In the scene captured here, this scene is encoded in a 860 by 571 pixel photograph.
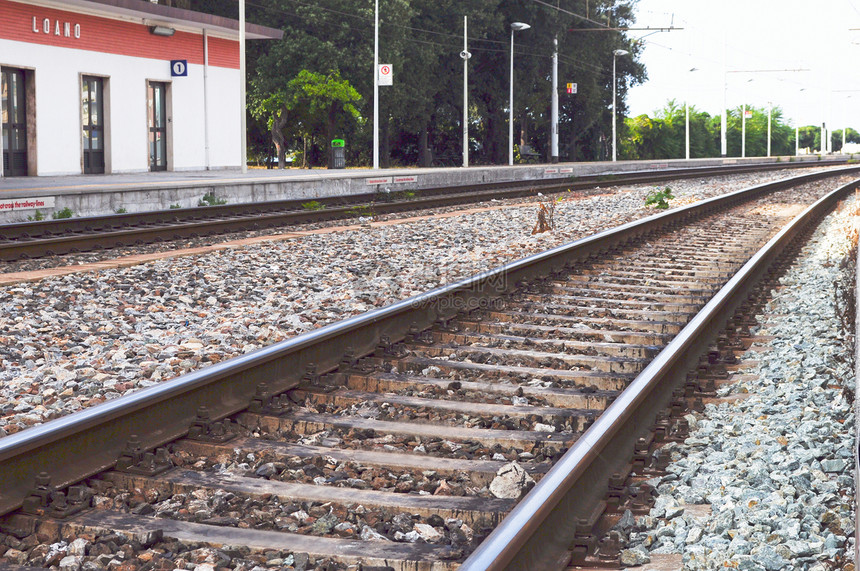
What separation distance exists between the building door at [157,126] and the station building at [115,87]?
0.03 meters

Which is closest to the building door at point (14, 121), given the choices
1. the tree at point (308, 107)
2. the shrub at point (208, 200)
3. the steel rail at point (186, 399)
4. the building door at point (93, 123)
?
the building door at point (93, 123)

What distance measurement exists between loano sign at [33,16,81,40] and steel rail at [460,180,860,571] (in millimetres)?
22816

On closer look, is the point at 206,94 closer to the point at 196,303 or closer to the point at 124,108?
the point at 124,108

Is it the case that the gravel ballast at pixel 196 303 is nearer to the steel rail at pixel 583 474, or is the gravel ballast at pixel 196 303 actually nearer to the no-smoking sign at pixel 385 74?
the steel rail at pixel 583 474

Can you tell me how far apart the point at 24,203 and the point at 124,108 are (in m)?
12.5

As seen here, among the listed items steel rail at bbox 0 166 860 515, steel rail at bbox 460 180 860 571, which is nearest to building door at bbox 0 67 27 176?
steel rail at bbox 0 166 860 515

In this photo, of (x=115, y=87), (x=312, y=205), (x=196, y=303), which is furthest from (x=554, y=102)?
(x=196, y=303)

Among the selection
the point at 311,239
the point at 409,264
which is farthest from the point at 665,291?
the point at 311,239

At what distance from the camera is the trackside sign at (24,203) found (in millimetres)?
16144

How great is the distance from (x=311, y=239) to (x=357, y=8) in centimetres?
3178

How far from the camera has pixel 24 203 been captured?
53.5 ft

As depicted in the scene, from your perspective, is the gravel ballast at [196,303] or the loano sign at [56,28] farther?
the loano sign at [56,28]

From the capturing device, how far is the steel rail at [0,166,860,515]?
3.85 m

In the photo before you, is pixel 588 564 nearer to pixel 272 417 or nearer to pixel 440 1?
pixel 272 417
